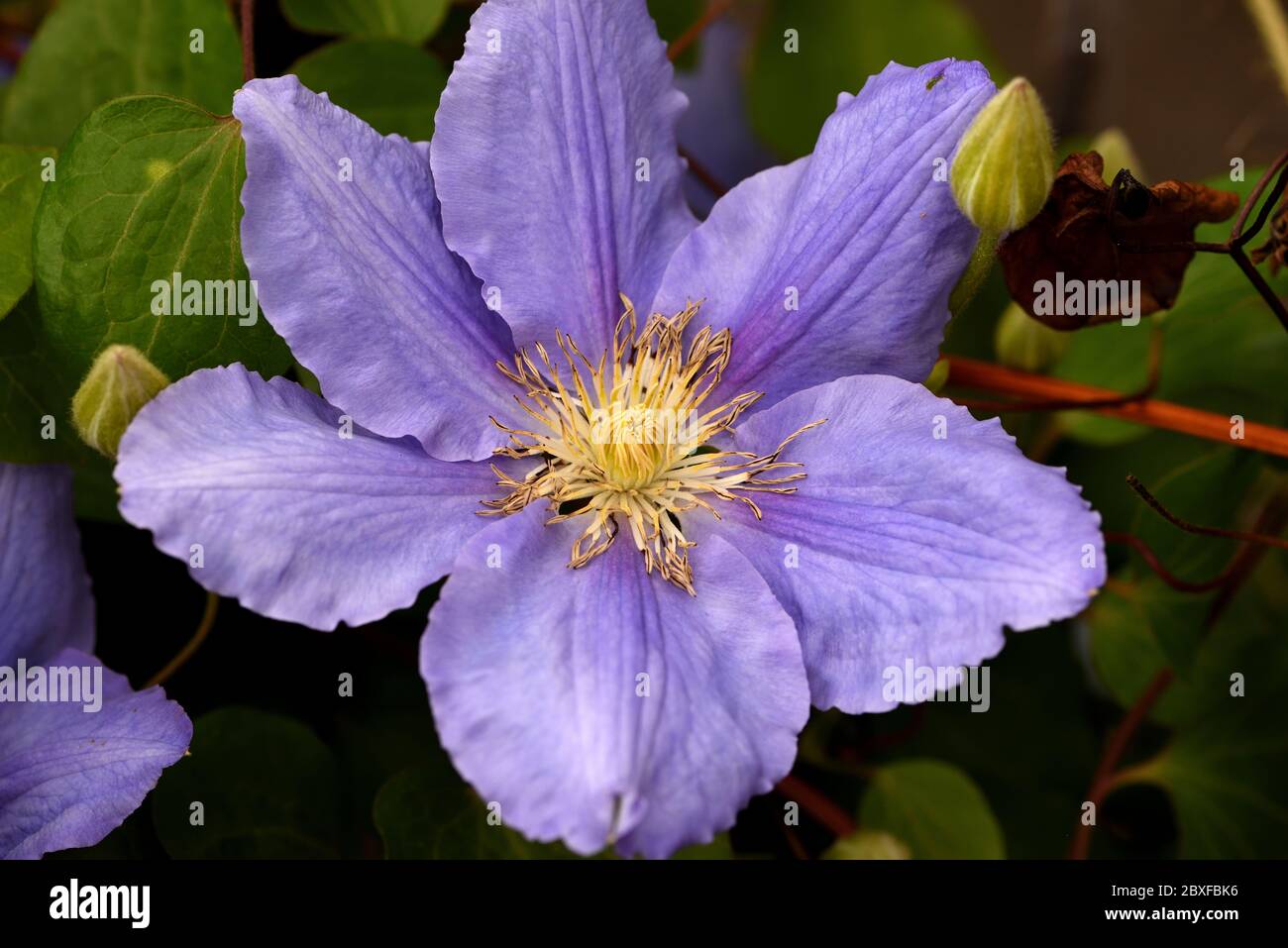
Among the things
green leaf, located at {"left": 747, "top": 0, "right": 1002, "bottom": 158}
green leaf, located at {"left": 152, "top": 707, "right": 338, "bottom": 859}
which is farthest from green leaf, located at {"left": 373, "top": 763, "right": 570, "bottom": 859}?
green leaf, located at {"left": 747, "top": 0, "right": 1002, "bottom": 158}

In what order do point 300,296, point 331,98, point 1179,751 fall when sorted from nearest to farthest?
1. point 300,296
2. point 331,98
3. point 1179,751

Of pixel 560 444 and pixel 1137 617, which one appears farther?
pixel 1137 617

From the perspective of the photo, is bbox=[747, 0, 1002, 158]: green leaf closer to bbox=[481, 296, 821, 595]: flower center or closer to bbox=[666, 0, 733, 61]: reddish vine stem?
bbox=[666, 0, 733, 61]: reddish vine stem

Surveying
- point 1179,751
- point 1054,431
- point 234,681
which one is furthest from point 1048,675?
point 234,681

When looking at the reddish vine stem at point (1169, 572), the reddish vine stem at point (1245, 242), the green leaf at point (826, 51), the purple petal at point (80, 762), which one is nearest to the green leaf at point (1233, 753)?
the reddish vine stem at point (1169, 572)

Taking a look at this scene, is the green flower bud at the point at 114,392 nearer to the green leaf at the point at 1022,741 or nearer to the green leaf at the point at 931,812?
the green leaf at the point at 931,812

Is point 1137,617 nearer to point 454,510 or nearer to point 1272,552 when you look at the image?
point 1272,552

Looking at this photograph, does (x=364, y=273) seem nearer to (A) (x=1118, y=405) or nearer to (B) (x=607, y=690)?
(B) (x=607, y=690)
